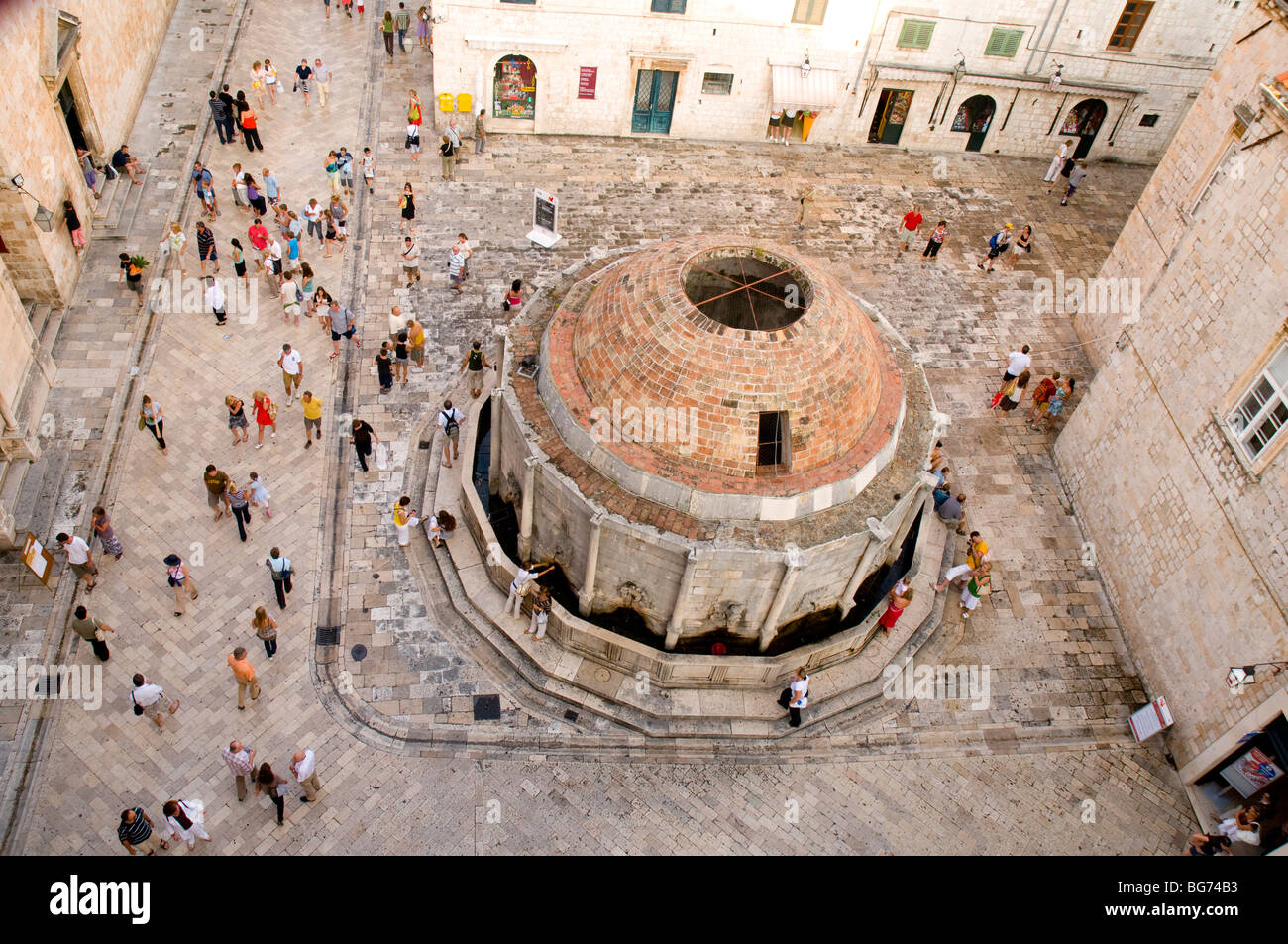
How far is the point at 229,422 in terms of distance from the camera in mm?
22719

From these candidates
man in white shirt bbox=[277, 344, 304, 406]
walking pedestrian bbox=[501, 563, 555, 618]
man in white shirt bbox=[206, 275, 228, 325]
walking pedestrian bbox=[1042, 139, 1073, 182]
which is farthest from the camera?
walking pedestrian bbox=[1042, 139, 1073, 182]

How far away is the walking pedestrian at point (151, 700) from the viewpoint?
17.6 m

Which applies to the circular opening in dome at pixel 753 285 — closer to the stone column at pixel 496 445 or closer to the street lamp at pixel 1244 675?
the stone column at pixel 496 445

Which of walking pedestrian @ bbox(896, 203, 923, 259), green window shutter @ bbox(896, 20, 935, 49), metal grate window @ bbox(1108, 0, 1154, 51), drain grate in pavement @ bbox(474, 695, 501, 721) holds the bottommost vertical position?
drain grate in pavement @ bbox(474, 695, 501, 721)

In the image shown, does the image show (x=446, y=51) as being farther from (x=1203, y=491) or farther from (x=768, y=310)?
(x=1203, y=491)

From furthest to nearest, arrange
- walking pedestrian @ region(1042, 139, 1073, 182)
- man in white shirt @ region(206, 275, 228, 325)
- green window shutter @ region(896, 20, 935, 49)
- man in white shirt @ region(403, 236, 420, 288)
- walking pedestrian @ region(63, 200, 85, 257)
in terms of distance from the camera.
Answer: walking pedestrian @ region(1042, 139, 1073, 182)
green window shutter @ region(896, 20, 935, 49)
man in white shirt @ region(403, 236, 420, 288)
walking pedestrian @ region(63, 200, 85, 257)
man in white shirt @ region(206, 275, 228, 325)

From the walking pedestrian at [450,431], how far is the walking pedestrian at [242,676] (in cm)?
643

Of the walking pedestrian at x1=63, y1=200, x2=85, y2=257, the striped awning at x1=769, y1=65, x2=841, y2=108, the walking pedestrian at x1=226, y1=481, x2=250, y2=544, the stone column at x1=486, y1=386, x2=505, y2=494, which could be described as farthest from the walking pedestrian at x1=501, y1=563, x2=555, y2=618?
the striped awning at x1=769, y1=65, x2=841, y2=108

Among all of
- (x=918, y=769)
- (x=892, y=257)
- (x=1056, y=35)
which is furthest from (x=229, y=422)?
(x=1056, y=35)

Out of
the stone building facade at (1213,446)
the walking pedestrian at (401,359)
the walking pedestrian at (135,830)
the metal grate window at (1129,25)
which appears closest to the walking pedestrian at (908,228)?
the stone building facade at (1213,446)

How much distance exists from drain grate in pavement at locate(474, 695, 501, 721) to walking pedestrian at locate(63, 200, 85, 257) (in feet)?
57.8

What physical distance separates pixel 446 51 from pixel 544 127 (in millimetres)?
4200

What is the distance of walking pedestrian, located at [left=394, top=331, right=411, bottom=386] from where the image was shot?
2458cm

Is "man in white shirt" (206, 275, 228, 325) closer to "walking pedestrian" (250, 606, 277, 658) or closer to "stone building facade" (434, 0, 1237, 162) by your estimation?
"walking pedestrian" (250, 606, 277, 658)
